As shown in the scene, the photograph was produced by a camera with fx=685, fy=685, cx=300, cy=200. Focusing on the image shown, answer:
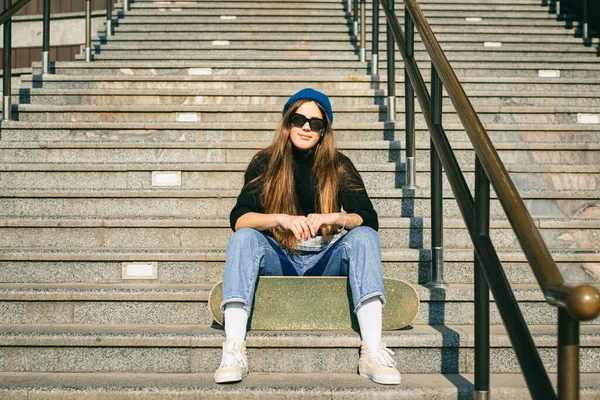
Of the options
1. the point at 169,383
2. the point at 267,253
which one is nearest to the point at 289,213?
the point at 267,253

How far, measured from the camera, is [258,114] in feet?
13.7

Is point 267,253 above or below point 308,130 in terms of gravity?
below

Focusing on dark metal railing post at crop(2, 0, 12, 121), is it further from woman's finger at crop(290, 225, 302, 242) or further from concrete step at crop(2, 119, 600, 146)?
woman's finger at crop(290, 225, 302, 242)

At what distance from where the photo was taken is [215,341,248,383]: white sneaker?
87.0 inches

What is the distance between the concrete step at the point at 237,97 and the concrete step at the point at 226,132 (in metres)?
0.43

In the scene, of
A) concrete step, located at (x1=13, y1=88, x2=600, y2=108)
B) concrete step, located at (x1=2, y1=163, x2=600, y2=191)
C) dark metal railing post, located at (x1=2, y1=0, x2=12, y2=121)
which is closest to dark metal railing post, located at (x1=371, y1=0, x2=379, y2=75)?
concrete step, located at (x1=13, y1=88, x2=600, y2=108)

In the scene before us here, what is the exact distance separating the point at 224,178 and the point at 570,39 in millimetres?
3481

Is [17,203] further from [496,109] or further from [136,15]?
[136,15]

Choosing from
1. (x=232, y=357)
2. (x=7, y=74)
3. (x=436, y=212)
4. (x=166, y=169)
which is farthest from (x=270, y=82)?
(x=232, y=357)

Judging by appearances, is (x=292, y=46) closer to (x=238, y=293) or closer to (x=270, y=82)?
(x=270, y=82)

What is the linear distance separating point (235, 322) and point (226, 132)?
1875 millimetres

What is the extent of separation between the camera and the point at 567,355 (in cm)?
151

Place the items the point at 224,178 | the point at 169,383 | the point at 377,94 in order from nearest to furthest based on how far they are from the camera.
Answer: the point at 169,383 < the point at 224,178 < the point at 377,94

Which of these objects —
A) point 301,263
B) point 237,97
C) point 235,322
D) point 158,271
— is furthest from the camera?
point 237,97
